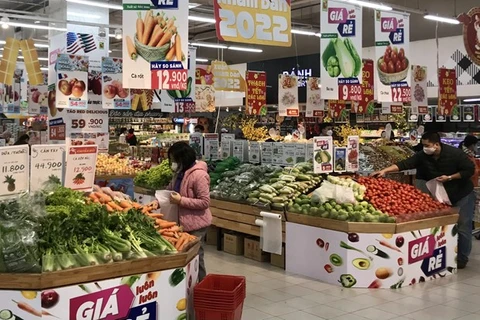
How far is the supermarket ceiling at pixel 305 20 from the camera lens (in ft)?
47.2

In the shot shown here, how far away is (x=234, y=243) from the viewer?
25.8ft

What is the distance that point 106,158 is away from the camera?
34.1ft

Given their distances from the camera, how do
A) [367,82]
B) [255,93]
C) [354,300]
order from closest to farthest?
[354,300] → [367,82] → [255,93]

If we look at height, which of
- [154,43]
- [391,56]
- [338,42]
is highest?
[338,42]

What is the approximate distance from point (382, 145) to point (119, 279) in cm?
692

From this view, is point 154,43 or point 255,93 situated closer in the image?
point 154,43

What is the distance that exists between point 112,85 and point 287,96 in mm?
5982

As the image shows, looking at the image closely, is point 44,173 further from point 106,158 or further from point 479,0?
point 479,0

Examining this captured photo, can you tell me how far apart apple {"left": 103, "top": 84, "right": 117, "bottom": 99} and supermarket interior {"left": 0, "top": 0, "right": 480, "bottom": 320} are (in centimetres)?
2

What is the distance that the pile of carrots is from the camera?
21.7 ft

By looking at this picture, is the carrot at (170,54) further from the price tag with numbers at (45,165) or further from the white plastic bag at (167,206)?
the price tag with numbers at (45,165)

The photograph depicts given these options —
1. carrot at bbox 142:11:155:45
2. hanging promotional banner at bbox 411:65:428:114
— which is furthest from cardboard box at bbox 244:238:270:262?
hanging promotional banner at bbox 411:65:428:114

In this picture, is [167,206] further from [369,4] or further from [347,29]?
[369,4]

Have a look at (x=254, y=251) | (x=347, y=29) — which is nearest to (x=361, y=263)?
(x=254, y=251)
